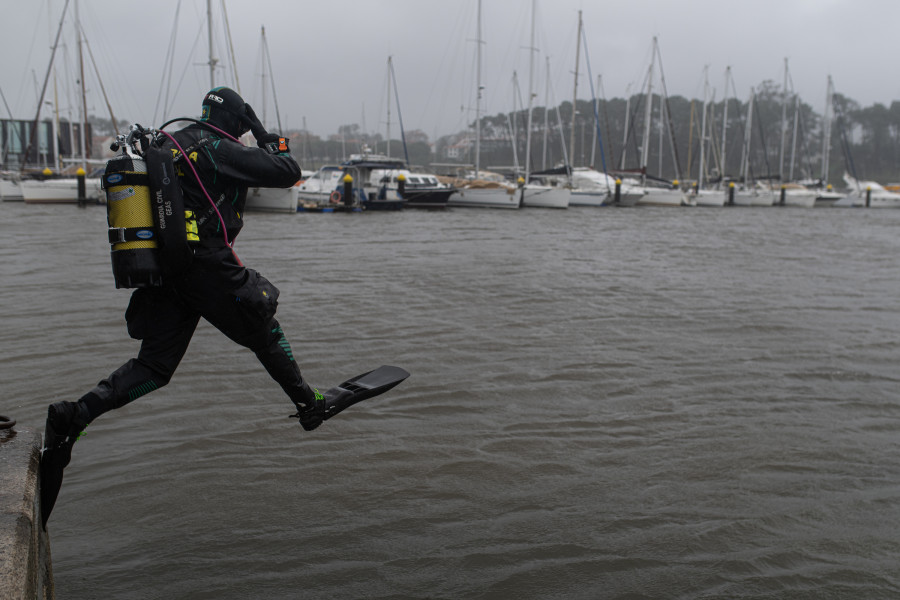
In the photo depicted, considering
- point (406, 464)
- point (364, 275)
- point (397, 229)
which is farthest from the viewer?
→ point (397, 229)

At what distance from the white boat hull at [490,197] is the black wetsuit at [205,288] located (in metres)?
35.4

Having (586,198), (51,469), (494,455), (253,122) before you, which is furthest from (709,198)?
(51,469)

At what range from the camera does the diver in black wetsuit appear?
306cm

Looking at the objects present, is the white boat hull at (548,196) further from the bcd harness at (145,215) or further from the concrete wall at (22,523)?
the concrete wall at (22,523)

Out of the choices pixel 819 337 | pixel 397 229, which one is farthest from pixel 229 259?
pixel 397 229

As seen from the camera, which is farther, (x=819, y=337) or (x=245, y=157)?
(x=819, y=337)

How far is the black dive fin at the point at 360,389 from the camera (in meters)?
3.70

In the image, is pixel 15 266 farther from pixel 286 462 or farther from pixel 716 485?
pixel 716 485

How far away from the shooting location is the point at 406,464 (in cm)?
435

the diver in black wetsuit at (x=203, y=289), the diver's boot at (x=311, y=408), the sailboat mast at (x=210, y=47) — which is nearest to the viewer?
the diver in black wetsuit at (x=203, y=289)

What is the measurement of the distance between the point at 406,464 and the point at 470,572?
119cm

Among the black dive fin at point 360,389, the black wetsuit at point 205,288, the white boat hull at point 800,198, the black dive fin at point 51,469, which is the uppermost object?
the white boat hull at point 800,198

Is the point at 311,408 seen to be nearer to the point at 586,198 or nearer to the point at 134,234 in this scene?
the point at 134,234

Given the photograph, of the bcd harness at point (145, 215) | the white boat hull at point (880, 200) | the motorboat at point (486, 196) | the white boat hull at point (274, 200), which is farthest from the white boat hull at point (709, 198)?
the bcd harness at point (145, 215)
